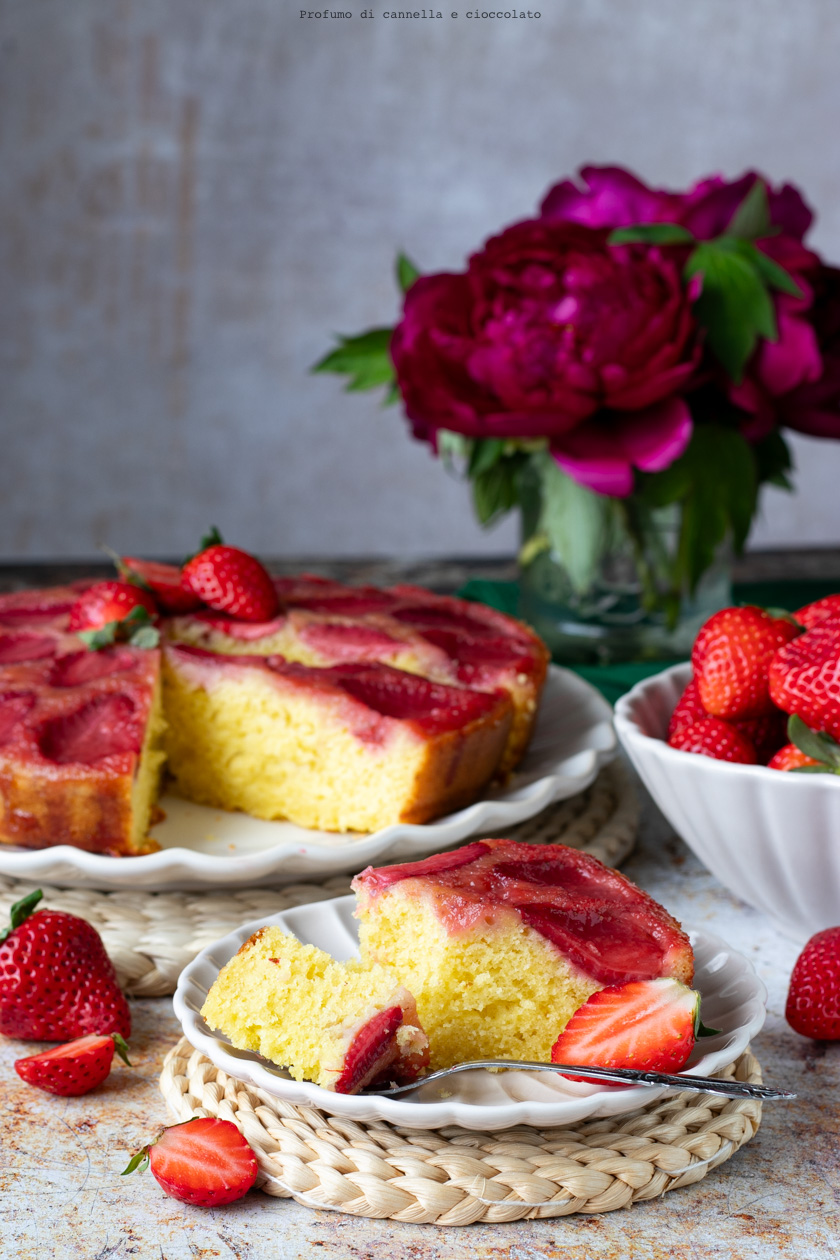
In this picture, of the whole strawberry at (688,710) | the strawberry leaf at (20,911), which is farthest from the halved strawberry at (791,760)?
the strawberry leaf at (20,911)

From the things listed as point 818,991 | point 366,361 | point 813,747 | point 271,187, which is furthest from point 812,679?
point 271,187

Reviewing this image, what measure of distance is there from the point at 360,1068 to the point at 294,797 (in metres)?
0.96

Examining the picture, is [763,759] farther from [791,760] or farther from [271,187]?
[271,187]

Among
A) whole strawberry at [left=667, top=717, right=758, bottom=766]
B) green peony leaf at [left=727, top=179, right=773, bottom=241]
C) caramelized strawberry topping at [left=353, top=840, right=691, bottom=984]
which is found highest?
green peony leaf at [left=727, top=179, right=773, bottom=241]

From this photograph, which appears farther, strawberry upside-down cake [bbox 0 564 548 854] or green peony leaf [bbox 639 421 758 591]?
green peony leaf [bbox 639 421 758 591]

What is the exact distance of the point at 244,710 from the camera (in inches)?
85.7

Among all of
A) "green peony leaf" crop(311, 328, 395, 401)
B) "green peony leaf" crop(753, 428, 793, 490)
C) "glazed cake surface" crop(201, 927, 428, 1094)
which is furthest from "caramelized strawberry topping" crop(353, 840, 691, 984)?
"green peony leaf" crop(311, 328, 395, 401)

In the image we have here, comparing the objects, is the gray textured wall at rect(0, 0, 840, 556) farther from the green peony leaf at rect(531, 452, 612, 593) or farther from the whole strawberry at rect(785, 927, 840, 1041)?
the whole strawberry at rect(785, 927, 840, 1041)

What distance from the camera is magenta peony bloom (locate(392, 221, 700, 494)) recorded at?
2.27m

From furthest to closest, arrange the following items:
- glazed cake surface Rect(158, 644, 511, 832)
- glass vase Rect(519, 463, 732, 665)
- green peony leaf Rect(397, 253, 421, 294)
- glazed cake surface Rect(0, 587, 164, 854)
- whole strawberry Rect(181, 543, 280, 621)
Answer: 1. green peony leaf Rect(397, 253, 421, 294)
2. glass vase Rect(519, 463, 732, 665)
3. whole strawberry Rect(181, 543, 280, 621)
4. glazed cake surface Rect(158, 644, 511, 832)
5. glazed cake surface Rect(0, 587, 164, 854)

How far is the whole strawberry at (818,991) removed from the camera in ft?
4.85

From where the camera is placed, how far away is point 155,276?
6094 mm

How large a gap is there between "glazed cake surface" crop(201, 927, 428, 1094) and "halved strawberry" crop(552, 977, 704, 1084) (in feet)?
0.50

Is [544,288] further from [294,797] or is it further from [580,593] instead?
[294,797]
